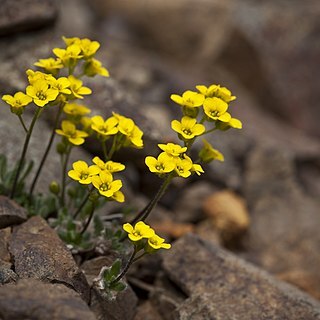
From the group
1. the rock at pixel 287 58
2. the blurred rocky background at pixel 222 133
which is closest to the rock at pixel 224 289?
the blurred rocky background at pixel 222 133

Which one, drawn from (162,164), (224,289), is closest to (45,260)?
(162,164)

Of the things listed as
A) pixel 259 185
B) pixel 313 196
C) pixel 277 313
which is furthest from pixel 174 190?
pixel 277 313

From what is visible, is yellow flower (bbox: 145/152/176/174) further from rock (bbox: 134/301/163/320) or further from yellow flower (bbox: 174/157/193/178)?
rock (bbox: 134/301/163/320)

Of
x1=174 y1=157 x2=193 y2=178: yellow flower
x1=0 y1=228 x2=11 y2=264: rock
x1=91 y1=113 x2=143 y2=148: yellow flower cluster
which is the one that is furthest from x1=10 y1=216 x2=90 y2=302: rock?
x1=174 y1=157 x2=193 y2=178: yellow flower

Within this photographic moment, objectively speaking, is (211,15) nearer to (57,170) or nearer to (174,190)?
(174,190)

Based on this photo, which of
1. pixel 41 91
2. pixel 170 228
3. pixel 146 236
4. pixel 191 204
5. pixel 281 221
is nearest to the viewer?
pixel 146 236

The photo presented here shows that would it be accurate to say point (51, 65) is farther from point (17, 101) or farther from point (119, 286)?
point (119, 286)

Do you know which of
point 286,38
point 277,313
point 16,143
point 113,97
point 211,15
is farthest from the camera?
point 211,15
